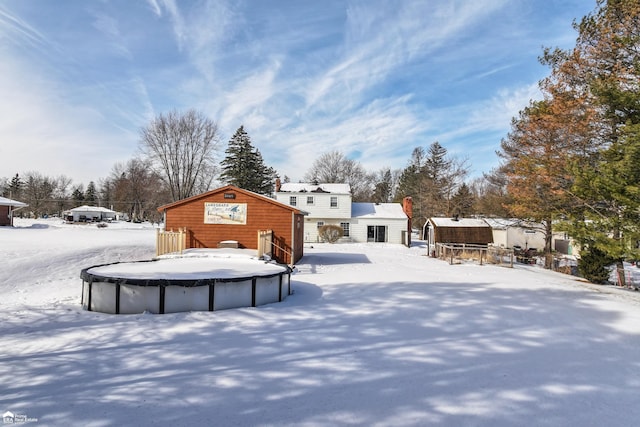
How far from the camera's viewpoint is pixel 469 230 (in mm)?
22703

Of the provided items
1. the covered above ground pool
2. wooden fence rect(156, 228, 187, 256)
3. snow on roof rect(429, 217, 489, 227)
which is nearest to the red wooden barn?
wooden fence rect(156, 228, 187, 256)

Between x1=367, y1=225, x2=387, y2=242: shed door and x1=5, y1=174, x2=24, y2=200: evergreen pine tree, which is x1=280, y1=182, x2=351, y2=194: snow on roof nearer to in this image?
x1=367, y1=225, x2=387, y2=242: shed door

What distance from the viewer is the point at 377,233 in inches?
1192

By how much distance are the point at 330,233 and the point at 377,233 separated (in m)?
4.39

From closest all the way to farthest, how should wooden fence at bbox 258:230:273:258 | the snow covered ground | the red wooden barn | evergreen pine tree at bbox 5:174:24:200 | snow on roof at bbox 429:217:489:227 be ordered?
the snow covered ground, wooden fence at bbox 258:230:273:258, the red wooden barn, snow on roof at bbox 429:217:489:227, evergreen pine tree at bbox 5:174:24:200

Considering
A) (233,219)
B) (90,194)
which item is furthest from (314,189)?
(90,194)

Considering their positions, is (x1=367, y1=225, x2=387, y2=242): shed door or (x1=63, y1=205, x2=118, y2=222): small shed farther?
(x1=63, y1=205, x2=118, y2=222): small shed

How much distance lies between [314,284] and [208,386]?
248 inches

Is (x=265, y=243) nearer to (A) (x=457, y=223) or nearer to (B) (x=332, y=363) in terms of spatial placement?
(B) (x=332, y=363)

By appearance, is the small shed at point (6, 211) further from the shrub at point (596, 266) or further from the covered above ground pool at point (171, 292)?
the shrub at point (596, 266)

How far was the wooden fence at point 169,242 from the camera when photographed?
1309cm

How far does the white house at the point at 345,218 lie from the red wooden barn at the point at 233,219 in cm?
1414

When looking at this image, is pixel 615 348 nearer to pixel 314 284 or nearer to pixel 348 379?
pixel 348 379

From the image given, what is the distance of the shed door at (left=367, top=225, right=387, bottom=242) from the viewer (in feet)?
98.8
